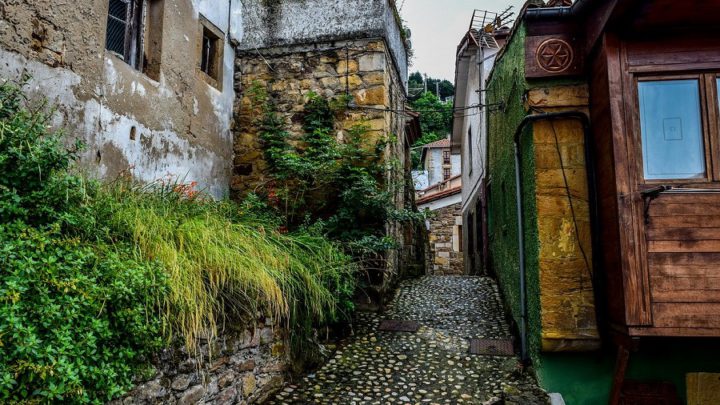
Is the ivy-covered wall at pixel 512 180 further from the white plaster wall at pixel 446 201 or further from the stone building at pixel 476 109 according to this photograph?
the white plaster wall at pixel 446 201

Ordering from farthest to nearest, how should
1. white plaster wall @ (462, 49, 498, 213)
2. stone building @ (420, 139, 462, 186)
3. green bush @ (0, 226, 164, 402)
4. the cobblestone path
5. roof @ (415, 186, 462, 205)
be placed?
stone building @ (420, 139, 462, 186), roof @ (415, 186, 462, 205), white plaster wall @ (462, 49, 498, 213), the cobblestone path, green bush @ (0, 226, 164, 402)

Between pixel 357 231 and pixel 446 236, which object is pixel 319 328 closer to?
pixel 357 231

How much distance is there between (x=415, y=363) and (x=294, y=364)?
46.3 inches

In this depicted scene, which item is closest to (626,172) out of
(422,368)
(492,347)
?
(492,347)

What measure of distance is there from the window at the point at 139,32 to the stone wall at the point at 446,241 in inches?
489

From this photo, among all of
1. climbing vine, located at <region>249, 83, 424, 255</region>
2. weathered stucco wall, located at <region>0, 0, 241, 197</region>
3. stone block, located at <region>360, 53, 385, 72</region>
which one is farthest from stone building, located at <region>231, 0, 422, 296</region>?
weathered stucco wall, located at <region>0, 0, 241, 197</region>

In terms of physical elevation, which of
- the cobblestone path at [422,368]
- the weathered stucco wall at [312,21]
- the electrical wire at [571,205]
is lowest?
the cobblestone path at [422,368]

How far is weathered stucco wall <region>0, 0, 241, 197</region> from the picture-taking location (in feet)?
12.4

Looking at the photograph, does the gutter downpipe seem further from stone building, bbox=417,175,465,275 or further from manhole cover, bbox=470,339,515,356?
stone building, bbox=417,175,465,275

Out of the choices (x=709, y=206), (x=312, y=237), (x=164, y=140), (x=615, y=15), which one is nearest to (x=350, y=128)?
(x=312, y=237)

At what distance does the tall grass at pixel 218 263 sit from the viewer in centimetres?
306

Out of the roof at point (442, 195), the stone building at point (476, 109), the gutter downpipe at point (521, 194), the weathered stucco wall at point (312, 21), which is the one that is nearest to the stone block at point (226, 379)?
the gutter downpipe at point (521, 194)

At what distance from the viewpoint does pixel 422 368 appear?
177 inches

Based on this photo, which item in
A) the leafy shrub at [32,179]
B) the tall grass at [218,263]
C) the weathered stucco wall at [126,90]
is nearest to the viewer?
the leafy shrub at [32,179]
